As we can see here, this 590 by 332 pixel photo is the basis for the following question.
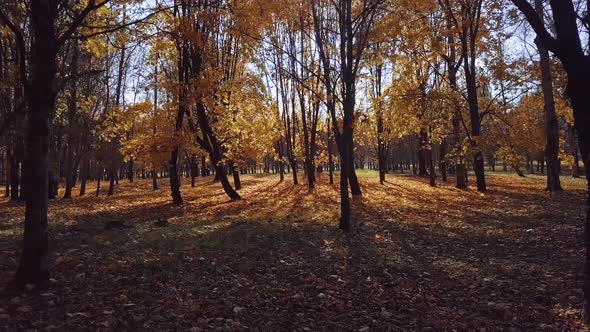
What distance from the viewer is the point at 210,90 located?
17.2 m

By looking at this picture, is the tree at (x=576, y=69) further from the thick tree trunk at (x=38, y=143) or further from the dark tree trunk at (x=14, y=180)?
the dark tree trunk at (x=14, y=180)

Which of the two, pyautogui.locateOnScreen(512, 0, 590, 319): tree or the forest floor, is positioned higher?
pyautogui.locateOnScreen(512, 0, 590, 319): tree

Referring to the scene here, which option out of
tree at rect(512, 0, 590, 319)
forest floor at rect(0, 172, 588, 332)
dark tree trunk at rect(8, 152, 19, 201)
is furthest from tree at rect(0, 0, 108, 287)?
dark tree trunk at rect(8, 152, 19, 201)

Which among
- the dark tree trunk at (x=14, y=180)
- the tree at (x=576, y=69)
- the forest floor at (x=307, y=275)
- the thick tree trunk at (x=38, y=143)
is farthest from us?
the dark tree trunk at (x=14, y=180)

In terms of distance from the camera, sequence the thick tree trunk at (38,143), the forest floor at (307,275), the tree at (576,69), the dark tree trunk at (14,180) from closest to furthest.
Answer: the tree at (576,69)
the forest floor at (307,275)
the thick tree trunk at (38,143)
the dark tree trunk at (14,180)

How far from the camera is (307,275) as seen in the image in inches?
298

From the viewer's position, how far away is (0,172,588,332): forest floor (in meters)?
5.67

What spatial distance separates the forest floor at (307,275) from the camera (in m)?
5.67

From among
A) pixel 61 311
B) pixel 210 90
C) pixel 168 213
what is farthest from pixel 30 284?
pixel 210 90

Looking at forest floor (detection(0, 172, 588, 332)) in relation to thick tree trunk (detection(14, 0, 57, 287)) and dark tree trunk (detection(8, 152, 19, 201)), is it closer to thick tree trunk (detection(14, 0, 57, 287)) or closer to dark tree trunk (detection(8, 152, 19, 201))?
thick tree trunk (detection(14, 0, 57, 287))

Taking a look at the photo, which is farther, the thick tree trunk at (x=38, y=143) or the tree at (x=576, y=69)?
the thick tree trunk at (x=38, y=143)

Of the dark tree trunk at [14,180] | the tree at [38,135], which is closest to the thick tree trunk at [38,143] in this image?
the tree at [38,135]

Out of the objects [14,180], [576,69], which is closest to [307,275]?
[576,69]

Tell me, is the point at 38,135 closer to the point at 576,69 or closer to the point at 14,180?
the point at 576,69
